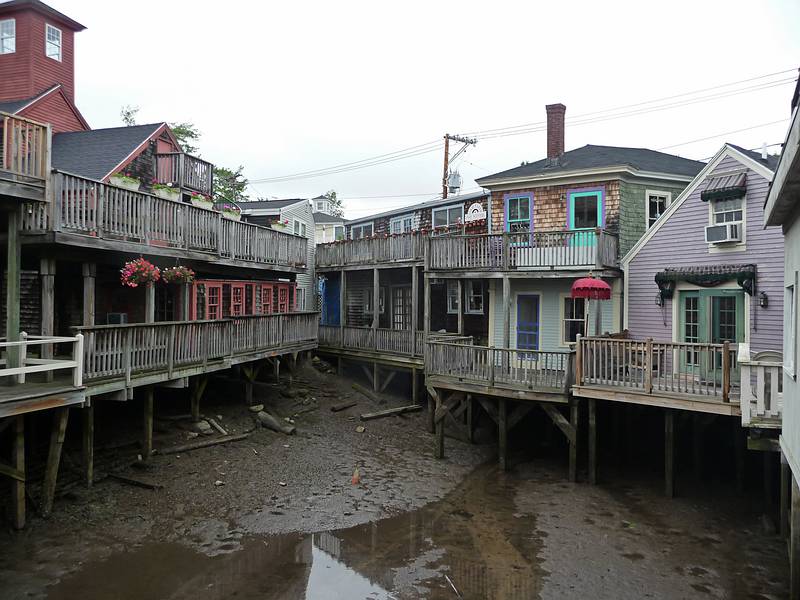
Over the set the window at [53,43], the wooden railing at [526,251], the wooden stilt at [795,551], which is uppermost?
the window at [53,43]

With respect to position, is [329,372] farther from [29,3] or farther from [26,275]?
[29,3]

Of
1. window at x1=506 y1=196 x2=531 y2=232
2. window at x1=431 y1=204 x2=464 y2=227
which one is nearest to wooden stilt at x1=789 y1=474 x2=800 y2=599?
window at x1=506 y1=196 x2=531 y2=232

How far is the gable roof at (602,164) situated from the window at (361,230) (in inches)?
433

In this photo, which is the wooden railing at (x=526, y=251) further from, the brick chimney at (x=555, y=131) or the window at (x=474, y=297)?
the brick chimney at (x=555, y=131)

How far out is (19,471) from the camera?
404 inches

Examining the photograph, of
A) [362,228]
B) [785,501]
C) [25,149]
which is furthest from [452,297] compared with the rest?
[25,149]

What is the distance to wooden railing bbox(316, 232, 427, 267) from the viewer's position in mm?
21953

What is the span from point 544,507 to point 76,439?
10.9m

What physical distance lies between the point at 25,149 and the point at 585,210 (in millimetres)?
15148

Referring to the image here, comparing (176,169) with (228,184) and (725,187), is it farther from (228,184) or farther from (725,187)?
(228,184)

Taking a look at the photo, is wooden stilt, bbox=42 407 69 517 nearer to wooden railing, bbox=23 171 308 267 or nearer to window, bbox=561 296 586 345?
wooden railing, bbox=23 171 308 267

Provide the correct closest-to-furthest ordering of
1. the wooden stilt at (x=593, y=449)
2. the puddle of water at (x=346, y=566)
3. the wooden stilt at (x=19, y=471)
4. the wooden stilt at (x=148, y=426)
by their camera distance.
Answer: the puddle of water at (x=346, y=566) → the wooden stilt at (x=19, y=471) → the wooden stilt at (x=148, y=426) → the wooden stilt at (x=593, y=449)

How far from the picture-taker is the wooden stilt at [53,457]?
10766mm

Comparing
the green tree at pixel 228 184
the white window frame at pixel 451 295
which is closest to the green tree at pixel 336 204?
the green tree at pixel 228 184
